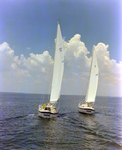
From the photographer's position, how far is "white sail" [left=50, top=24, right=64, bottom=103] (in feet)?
135

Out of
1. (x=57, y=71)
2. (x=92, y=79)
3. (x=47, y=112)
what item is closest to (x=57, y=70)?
(x=57, y=71)

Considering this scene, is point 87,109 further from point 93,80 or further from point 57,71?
point 57,71

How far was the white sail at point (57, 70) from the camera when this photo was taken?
135 ft

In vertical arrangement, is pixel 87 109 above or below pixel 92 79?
below

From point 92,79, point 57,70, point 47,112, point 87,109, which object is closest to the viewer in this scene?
point 47,112

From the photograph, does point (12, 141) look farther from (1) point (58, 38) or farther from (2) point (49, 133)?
(1) point (58, 38)

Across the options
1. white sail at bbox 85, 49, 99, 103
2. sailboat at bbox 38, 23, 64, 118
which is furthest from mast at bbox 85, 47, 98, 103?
sailboat at bbox 38, 23, 64, 118

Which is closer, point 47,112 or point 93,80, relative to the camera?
point 47,112

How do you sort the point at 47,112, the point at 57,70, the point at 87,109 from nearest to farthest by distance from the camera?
the point at 47,112
the point at 57,70
the point at 87,109

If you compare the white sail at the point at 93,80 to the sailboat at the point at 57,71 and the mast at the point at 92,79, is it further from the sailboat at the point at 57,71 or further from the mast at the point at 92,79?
the sailboat at the point at 57,71

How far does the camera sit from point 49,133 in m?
27.5

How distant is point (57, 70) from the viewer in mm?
41594

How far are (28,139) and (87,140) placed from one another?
1012 centimetres

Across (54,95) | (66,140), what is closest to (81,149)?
(66,140)
